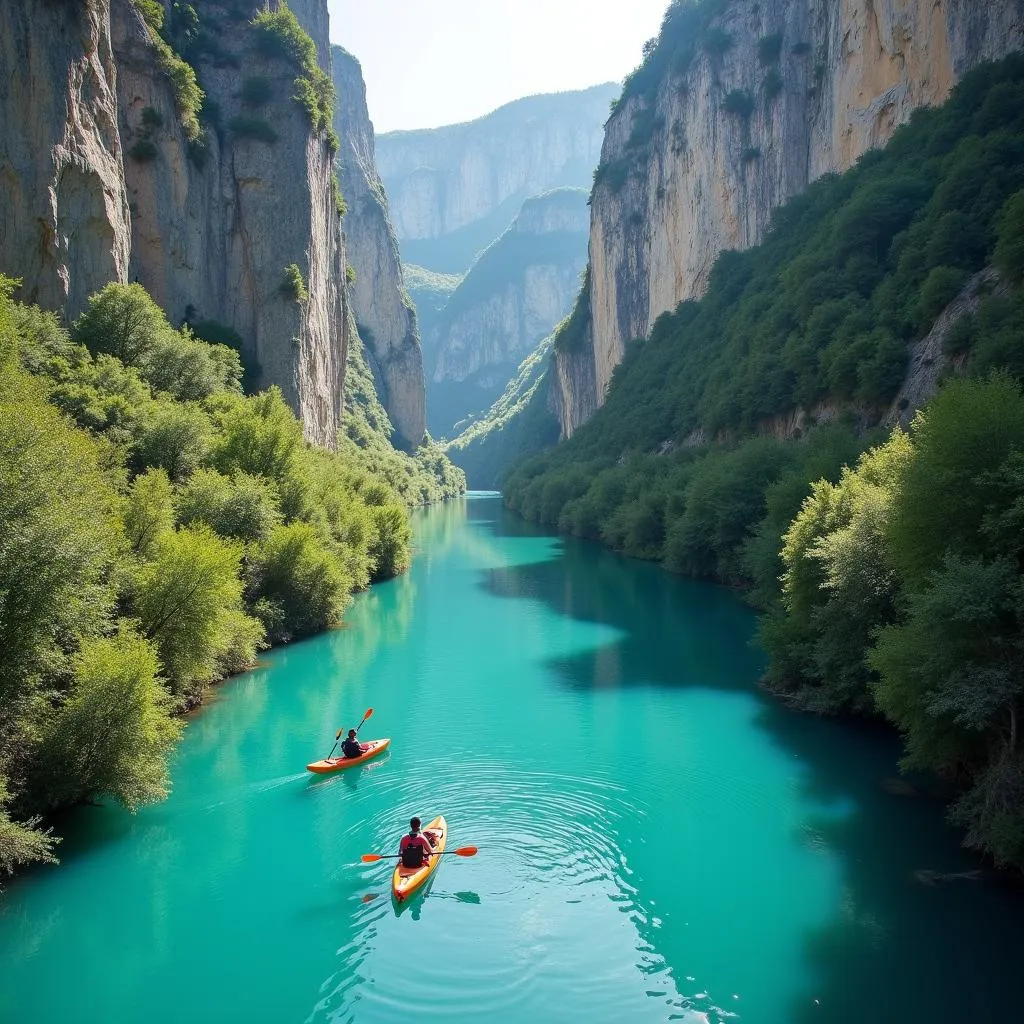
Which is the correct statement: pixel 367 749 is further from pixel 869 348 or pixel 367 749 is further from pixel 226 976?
pixel 869 348

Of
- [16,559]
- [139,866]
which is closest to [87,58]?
[16,559]

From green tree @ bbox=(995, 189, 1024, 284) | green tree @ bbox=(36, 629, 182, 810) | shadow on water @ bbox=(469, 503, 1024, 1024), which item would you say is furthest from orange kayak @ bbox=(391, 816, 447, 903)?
green tree @ bbox=(995, 189, 1024, 284)

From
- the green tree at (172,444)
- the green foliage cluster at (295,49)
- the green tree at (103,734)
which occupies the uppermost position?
the green foliage cluster at (295,49)

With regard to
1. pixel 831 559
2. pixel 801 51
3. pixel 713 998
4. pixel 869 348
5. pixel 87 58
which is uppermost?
pixel 801 51

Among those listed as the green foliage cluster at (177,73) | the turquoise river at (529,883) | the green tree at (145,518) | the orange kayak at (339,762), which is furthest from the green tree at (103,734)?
the green foliage cluster at (177,73)

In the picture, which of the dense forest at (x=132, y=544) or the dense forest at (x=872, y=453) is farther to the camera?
the dense forest at (x=132, y=544)

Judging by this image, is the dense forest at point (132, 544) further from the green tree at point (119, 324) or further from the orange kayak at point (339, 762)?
the orange kayak at point (339, 762)
